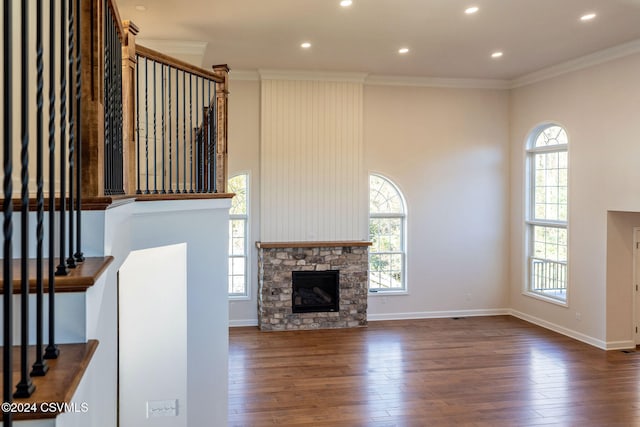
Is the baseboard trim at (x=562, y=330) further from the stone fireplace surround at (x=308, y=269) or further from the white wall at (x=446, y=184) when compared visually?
the stone fireplace surround at (x=308, y=269)

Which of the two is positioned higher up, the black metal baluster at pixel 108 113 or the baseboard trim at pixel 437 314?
the black metal baluster at pixel 108 113

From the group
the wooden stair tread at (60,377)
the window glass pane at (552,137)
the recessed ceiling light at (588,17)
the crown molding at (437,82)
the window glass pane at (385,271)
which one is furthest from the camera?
the window glass pane at (385,271)

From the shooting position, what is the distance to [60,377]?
4.01 feet

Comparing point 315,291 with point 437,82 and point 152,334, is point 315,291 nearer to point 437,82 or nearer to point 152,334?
point 437,82

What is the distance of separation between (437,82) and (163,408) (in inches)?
276

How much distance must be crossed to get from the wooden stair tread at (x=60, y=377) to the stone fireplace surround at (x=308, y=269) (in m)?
6.73

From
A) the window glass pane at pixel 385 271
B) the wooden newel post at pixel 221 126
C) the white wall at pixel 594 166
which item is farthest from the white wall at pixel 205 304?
the white wall at pixel 594 166

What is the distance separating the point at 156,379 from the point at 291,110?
535 centimetres

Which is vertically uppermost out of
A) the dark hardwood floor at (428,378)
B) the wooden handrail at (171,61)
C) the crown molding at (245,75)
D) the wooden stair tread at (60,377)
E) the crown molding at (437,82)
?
the crown molding at (437,82)

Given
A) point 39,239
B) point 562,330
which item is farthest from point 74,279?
point 562,330

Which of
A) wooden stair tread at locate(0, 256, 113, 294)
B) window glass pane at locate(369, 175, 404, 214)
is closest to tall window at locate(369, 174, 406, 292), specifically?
window glass pane at locate(369, 175, 404, 214)

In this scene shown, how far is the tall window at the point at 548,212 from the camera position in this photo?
8.18 m

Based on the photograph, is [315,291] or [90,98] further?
[315,291]

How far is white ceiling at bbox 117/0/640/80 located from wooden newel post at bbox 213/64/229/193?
115cm
